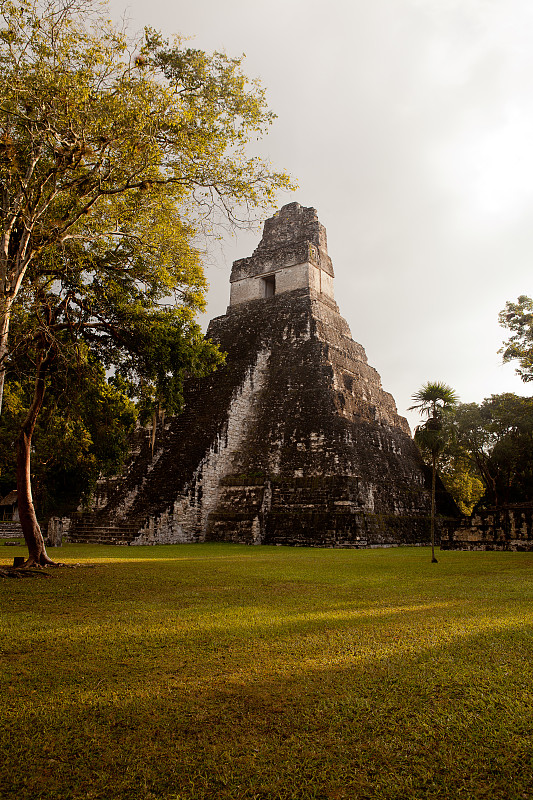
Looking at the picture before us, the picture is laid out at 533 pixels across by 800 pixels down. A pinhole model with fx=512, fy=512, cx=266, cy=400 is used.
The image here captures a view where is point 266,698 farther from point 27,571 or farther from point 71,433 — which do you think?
point 71,433

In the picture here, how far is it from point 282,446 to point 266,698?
13.2 metres

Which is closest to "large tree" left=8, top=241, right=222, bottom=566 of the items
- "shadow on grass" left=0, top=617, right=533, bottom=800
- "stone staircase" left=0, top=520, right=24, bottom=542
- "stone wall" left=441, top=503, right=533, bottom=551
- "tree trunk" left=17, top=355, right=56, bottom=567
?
"tree trunk" left=17, top=355, right=56, bottom=567

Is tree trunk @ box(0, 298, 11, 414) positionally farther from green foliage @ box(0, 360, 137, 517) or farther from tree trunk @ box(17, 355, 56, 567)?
green foliage @ box(0, 360, 137, 517)

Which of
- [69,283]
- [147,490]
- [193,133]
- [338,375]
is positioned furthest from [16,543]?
[193,133]

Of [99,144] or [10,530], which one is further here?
[10,530]

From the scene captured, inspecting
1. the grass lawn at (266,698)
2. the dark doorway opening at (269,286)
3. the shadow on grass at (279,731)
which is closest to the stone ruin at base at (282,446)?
the dark doorway opening at (269,286)

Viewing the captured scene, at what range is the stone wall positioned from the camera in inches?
462

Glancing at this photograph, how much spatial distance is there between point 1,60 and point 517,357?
43.4ft

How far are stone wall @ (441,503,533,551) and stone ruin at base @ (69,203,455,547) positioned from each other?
2.06 metres

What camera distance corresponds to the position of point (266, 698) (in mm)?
2545

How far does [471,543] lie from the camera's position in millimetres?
12859

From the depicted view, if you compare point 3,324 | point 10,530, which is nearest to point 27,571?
point 3,324

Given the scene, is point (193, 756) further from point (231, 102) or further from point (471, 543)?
point (471, 543)

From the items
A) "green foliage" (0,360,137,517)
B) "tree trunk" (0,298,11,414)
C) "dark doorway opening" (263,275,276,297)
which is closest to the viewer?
"tree trunk" (0,298,11,414)
